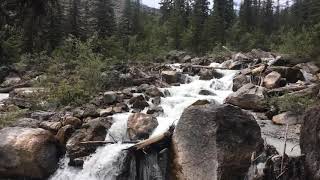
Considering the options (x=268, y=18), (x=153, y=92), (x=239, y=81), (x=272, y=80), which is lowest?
(x=153, y=92)

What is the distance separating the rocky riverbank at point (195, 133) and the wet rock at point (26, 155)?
3cm

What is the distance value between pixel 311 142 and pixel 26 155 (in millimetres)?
9016

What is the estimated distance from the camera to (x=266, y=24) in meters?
71.9

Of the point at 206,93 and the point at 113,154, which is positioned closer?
the point at 113,154

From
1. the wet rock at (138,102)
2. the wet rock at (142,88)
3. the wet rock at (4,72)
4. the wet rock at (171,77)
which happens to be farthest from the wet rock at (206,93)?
the wet rock at (4,72)

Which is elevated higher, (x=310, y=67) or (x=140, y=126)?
(x=310, y=67)

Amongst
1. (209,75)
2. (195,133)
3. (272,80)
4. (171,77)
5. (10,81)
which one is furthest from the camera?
(10,81)

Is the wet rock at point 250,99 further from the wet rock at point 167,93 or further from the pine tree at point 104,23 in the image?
the pine tree at point 104,23

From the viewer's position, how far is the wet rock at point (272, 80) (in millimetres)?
21858

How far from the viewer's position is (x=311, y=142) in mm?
10461

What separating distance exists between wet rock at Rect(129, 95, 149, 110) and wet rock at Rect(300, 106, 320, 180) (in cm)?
957

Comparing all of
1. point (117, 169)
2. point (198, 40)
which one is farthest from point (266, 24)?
point (117, 169)

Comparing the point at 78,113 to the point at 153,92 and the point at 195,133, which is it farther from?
the point at 195,133

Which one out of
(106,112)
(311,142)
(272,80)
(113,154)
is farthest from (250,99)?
(311,142)
